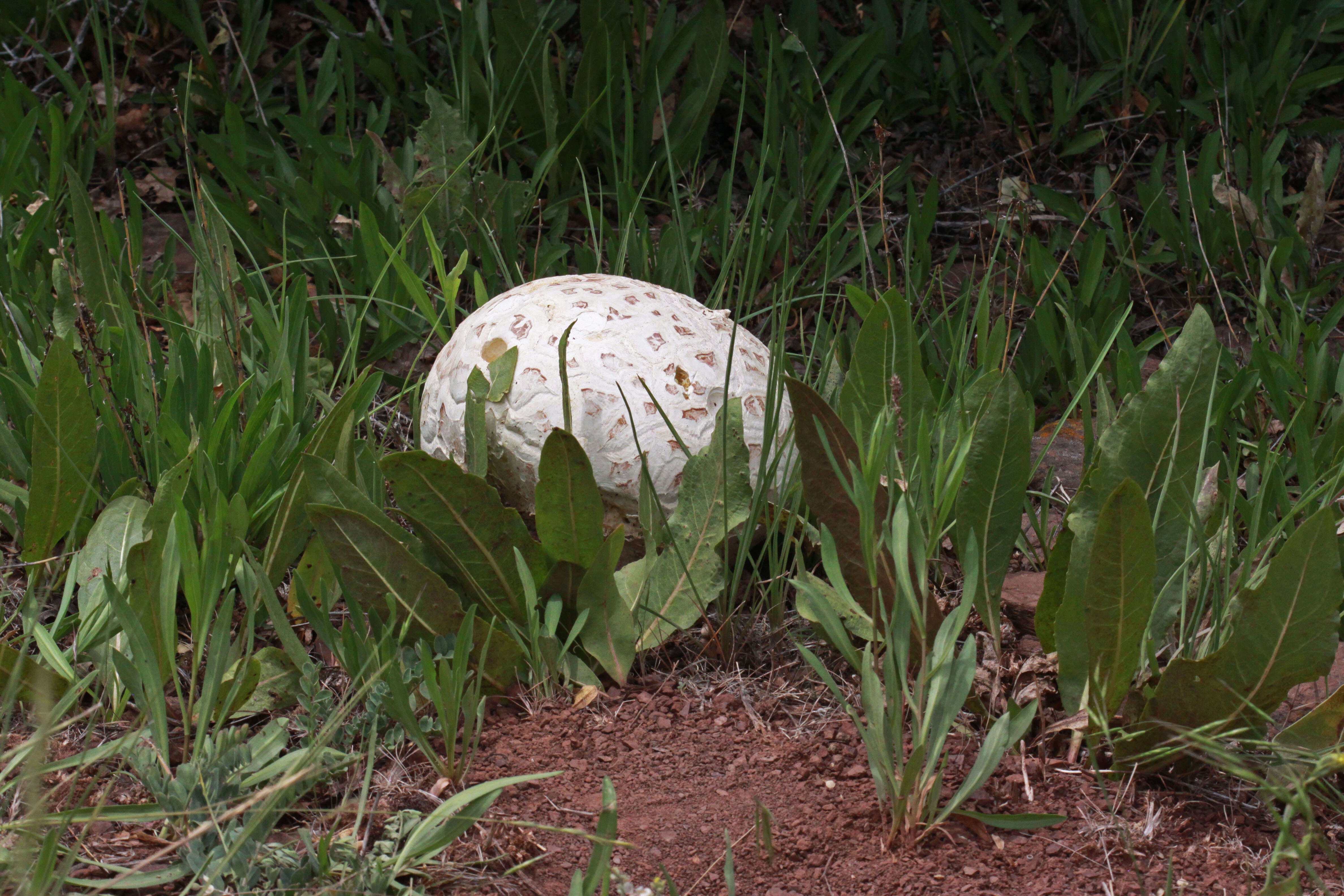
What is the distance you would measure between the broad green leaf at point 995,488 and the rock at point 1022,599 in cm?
11

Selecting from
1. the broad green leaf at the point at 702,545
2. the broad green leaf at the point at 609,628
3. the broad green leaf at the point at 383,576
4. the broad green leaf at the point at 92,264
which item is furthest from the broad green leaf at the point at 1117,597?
the broad green leaf at the point at 92,264

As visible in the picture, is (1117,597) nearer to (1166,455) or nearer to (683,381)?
(1166,455)

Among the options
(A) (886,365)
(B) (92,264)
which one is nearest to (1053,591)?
(A) (886,365)

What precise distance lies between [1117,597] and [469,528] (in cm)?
93

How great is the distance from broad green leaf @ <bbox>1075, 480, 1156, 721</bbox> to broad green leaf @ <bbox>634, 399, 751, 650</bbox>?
1.76ft

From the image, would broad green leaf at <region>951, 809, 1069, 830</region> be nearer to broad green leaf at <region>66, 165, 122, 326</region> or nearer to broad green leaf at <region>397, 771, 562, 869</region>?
broad green leaf at <region>397, 771, 562, 869</region>

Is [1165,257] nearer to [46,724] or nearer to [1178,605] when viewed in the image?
[1178,605]

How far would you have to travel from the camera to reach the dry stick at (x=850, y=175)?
2287mm

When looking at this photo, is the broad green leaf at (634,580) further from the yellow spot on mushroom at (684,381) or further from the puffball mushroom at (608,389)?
the yellow spot on mushroom at (684,381)

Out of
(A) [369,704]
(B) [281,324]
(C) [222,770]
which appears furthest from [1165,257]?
(C) [222,770]

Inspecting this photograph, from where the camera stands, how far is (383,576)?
166cm

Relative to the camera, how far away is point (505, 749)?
163 centimetres

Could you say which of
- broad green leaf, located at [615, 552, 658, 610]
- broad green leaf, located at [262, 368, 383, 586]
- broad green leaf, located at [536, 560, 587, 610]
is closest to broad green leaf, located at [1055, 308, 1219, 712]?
broad green leaf, located at [615, 552, 658, 610]

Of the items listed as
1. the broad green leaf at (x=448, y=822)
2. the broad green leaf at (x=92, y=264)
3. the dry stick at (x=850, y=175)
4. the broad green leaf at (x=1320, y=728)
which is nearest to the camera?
the broad green leaf at (x=448, y=822)
